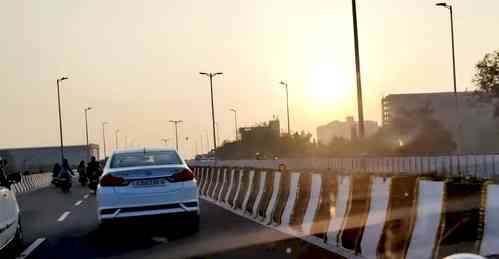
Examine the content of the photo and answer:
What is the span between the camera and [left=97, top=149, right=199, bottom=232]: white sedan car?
526 inches

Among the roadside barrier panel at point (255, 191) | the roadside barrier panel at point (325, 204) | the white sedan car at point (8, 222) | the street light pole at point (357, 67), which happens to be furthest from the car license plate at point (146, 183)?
the street light pole at point (357, 67)

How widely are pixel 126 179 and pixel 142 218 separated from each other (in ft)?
2.35

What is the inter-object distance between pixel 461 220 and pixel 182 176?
6867 millimetres

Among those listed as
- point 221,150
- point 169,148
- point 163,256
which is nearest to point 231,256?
point 163,256

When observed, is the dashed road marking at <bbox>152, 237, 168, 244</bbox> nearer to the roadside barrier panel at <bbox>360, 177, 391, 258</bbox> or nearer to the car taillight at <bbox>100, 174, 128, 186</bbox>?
the car taillight at <bbox>100, 174, 128, 186</bbox>

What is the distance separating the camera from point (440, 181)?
8031mm

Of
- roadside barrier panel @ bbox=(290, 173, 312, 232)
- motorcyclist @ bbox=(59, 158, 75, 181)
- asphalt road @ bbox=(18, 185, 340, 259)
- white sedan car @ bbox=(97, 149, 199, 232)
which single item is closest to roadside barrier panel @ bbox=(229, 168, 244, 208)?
asphalt road @ bbox=(18, 185, 340, 259)

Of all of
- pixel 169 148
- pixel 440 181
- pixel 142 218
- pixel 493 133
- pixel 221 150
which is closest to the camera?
pixel 440 181

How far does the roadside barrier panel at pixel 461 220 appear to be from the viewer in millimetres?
7289

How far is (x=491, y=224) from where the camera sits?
23.1 ft

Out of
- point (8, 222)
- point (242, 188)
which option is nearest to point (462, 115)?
point (242, 188)

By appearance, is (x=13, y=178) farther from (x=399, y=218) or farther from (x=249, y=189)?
(x=249, y=189)

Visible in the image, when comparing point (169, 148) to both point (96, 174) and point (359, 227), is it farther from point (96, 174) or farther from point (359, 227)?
point (96, 174)

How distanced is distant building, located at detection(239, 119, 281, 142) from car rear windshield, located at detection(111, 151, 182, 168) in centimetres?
9965
